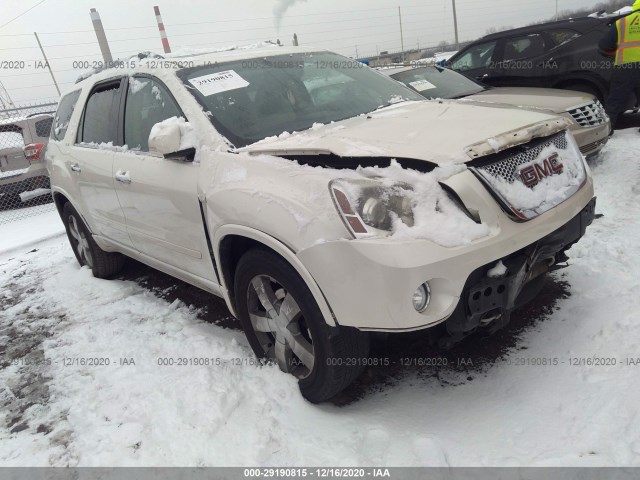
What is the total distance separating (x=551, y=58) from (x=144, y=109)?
19.8 feet

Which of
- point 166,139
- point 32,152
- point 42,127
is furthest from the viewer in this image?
point 42,127

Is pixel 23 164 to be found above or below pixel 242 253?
below

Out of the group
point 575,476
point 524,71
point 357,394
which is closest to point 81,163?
point 357,394

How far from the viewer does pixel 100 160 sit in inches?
149

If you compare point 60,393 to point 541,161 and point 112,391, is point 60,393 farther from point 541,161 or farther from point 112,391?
point 541,161

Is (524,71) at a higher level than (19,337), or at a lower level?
higher

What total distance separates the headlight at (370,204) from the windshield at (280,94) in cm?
87

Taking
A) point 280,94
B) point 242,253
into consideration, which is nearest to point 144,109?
point 280,94

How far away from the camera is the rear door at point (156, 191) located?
2.85 meters

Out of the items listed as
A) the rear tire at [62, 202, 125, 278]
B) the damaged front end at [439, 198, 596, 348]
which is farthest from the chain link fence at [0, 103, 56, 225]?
the damaged front end at [439, 198, 596, 348]

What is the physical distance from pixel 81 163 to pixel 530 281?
3.74 metres

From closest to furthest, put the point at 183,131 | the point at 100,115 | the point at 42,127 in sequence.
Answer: the point at 183,131 → the point at 100,115 → the point at 42,127

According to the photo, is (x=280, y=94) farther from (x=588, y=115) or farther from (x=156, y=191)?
(x=588, y=115)

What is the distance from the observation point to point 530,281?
240 cm
